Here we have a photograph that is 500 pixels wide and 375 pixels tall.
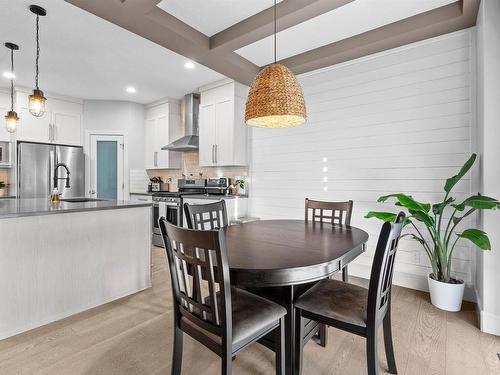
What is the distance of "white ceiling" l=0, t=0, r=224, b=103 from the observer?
Answer: 110 inches

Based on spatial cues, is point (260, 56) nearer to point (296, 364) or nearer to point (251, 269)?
point (251, 269)

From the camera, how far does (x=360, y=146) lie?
11.1 feet

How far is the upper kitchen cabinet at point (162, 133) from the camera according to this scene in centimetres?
543

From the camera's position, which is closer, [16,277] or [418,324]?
[16,277]

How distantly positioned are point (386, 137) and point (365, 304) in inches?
90.9

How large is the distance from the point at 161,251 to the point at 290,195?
7.56ft

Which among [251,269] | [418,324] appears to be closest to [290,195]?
[418,324]

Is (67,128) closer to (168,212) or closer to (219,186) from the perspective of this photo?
(168,212)

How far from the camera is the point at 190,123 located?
513cm

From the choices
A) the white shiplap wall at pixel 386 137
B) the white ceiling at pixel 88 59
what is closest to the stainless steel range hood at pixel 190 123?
the white ceiling at pixel 88 59

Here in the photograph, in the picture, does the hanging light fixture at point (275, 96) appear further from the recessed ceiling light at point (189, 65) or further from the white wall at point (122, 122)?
the white wall at point (122, 122)

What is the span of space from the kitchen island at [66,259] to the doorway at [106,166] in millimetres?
3132

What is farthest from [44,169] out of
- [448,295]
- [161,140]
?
[448,295]

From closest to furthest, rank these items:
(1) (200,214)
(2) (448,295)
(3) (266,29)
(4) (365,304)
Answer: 1. (4) (365,304)
2. (1) (200,214)
3. (2) (448,295)
4. (3) (266,29)
